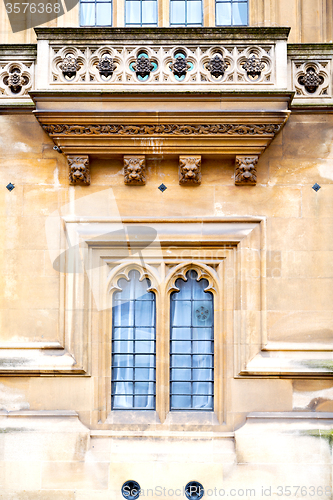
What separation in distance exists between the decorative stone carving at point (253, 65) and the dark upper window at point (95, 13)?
2.52m

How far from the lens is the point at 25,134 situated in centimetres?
754

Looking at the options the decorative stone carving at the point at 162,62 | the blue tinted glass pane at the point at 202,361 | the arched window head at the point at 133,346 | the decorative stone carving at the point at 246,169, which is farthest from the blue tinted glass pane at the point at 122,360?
the decorative stone carving at the point at 162,62

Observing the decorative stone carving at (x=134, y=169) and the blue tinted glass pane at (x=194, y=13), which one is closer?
the decorative stone carving at (x=134, y=169)

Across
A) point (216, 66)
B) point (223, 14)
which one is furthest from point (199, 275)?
point (223, 14)

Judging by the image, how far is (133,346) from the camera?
7.46m

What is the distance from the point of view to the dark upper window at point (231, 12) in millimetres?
8102

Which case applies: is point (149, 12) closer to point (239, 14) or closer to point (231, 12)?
point (231, 12)

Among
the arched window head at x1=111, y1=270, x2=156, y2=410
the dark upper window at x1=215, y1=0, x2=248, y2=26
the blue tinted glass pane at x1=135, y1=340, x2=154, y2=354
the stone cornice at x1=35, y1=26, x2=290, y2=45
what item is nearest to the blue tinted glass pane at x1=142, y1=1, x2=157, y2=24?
the dark upper window at x1=215, y1=0, x2=248, y2=26

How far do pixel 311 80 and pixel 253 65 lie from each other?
3.18 ft

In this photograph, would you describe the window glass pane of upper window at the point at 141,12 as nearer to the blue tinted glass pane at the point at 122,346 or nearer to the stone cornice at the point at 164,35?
the stone cornice at the point at 164,35

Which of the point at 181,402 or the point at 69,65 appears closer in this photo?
the point at 69,65

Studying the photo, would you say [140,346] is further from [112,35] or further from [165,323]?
[112,35]

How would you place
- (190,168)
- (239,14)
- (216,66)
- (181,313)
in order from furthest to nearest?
(239,14) → (181,313) → (190,168) → (216,66)

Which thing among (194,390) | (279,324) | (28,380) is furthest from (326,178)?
(28,380)
